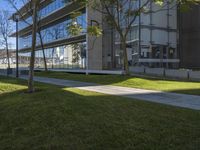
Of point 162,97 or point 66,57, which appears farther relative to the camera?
point 66,57

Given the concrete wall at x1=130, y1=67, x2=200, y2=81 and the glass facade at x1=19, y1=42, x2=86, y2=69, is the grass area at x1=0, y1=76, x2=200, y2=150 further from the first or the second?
the glass facade at x1=19, y1=42, x2=86, y2=69

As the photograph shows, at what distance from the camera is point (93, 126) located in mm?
8141

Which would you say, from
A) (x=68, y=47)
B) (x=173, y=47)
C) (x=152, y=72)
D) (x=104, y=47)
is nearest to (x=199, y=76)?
(x=152, y=72)

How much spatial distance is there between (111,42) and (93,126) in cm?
3300

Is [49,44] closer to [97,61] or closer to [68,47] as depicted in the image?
[68,47]

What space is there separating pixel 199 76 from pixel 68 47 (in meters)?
28.1

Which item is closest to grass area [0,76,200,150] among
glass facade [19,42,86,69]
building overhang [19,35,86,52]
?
building overhang [19,35,86,52]

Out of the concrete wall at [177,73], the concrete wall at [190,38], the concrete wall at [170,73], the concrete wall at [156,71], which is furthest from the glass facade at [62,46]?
the concrete wall at [177,73]

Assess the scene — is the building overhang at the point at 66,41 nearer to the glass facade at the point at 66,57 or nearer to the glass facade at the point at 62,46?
the glass facade at the point at 62,46

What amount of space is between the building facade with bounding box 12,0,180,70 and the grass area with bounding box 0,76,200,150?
17.9 metres

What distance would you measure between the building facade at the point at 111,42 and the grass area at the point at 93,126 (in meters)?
17.9

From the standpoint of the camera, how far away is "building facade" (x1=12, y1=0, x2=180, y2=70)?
118 feet

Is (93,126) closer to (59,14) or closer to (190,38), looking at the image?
(190,38)

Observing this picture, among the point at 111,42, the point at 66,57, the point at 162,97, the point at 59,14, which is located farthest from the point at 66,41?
the point at 162,97
